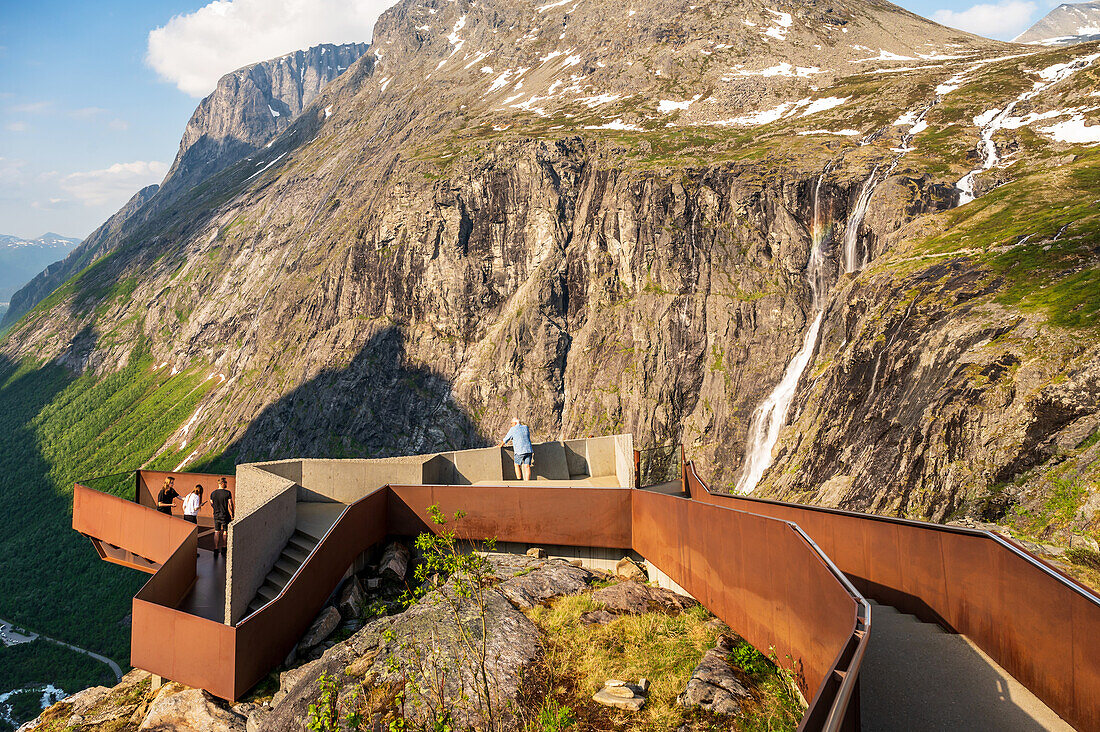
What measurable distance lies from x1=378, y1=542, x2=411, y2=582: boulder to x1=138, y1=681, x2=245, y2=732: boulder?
3.74m

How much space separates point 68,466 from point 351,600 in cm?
11691

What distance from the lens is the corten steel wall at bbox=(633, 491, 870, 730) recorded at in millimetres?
4215

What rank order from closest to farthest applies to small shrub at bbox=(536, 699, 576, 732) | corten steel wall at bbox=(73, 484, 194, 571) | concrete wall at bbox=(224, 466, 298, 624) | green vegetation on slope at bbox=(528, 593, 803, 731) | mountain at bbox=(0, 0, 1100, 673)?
small shrub at bbox=(536, 699, 576, 732) → green vegetation on slope at bbox=(528, 593, 803, 731) → concrete wall at bbox=(224, 466, 298, 624) → corten steel wall at bbox=(73, 484, 194, 571) → mountain at bbox=(0, 0, 1100, 673)

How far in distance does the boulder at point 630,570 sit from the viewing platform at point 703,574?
0.24m

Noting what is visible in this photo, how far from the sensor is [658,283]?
65625 millimetres

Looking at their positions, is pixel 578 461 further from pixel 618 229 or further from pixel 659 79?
pixel 659 79

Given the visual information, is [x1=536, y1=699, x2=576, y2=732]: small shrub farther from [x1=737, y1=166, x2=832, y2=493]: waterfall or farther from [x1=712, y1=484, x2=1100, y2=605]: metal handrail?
[x1=737, y1=166, x2=832, y2=493]: waterfall

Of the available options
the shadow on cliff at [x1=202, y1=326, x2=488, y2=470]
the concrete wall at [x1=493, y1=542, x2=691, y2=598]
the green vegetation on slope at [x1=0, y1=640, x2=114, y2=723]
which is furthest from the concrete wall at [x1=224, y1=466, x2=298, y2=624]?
the green vegetation on slope at [x1=0, y1=640, x2=114, y2=723]

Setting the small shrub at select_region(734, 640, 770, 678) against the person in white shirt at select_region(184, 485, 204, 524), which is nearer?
the small shrub at select_region(734, 640, 770, 678)

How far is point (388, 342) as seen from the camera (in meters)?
78.7

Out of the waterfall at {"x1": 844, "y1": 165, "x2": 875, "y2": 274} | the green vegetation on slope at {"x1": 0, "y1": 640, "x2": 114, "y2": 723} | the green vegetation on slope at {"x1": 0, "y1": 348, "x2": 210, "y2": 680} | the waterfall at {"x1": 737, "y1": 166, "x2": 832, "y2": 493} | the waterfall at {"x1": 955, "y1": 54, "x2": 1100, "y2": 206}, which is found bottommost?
the green vegetation on slope at {"x1": 0, "y1": 640, "x2": 114, "y2": 723}

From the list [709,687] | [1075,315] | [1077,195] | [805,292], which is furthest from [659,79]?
[709,687]

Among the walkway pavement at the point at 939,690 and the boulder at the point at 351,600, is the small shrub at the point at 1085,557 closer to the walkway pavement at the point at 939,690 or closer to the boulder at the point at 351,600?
the walkway pavement at the point at 939,690

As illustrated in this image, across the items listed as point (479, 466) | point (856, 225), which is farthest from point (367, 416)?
point (479, 466)
